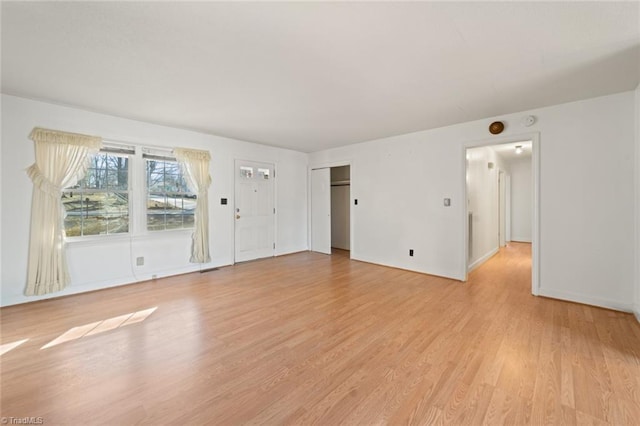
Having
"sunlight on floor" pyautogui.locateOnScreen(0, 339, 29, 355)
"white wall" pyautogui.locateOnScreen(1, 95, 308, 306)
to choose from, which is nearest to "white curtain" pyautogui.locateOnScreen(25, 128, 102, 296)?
"white wall" pyautogui.locateOnScreen(1, 95, 308, 306)

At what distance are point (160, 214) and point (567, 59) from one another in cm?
540

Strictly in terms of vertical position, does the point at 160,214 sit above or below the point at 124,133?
below

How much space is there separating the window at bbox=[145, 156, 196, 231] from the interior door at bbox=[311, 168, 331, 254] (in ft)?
9.32

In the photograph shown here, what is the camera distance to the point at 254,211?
220 inches

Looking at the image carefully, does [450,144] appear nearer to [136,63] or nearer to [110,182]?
[136,63]

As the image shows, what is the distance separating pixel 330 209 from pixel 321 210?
0.23 metres

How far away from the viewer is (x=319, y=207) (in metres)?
6.44

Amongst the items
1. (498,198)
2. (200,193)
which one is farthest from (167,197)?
(498,198)

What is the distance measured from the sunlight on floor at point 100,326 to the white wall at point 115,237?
1316 millimetres

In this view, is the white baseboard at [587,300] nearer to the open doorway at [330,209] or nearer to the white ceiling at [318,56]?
the white ceiling at [318,56]

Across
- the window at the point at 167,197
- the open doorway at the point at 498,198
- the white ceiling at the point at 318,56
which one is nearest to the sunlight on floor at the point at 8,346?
the window at the point at 167,197

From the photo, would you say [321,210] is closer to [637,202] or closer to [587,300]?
[587,300]

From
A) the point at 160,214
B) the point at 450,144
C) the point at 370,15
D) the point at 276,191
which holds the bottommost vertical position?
the point at 160,214

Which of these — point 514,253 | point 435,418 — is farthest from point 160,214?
point 514,253
